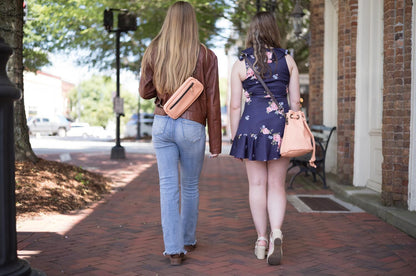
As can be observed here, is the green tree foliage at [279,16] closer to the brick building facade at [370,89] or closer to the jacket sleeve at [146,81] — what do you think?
the brick building facade at [370,89]

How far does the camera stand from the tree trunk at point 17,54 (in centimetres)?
751

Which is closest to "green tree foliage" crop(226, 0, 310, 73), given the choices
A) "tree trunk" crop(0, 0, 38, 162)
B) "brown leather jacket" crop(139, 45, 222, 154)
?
"tree trunk" crop(0, 0, 38, 162)

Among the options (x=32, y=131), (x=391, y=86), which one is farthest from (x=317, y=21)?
(x=32, y=131)

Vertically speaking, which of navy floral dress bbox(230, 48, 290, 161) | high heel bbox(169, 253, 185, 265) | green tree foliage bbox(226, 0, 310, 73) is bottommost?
high heel bbox(169, 253, 185, 265)

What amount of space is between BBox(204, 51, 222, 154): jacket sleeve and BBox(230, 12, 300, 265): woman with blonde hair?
0.15m

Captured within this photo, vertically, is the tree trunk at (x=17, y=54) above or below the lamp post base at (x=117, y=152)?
above

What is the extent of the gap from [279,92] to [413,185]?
7.58 ft

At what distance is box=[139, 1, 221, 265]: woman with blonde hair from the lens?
3.85 meters

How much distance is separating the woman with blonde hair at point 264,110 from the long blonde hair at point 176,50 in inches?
17.7

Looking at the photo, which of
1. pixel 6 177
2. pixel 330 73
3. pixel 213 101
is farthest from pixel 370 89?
pixel 6 177

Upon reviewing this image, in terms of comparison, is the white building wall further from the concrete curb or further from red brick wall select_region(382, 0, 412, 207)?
red brick wall select_region(382, 0, 412, 207)

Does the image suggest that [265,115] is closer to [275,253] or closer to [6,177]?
[275,253]

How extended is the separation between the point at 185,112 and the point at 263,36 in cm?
88

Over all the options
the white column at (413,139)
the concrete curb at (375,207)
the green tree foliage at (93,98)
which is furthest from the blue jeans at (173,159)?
the green tree foliage at (93,98)
